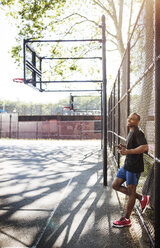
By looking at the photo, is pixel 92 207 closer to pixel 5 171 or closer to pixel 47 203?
pixel 47 203

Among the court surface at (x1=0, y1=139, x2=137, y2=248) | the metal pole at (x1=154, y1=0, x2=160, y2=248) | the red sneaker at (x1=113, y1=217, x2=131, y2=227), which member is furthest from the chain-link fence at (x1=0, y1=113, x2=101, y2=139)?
the metal pole at (x1=154, y1=0, x2=160, y2=248)

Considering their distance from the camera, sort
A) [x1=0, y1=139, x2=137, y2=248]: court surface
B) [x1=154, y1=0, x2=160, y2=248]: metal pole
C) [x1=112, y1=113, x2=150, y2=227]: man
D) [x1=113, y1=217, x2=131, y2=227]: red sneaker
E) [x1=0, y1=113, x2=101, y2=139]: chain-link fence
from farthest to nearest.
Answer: [x1=0, y1=113, x2=101, y2=139]: chain-link fence, [x1=113, y1=217, x2=131, y2=227]: red sneaker, [x1=112, y1=113, x2=150, y2=227]: man, [x1=0, y1=139, x2=137, y2=248]: court surface, [x1=154, y1=0, x2=160, y2=248]: metal pole

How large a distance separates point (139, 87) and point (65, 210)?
98.5 inches

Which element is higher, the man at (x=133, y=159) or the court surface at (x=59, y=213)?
the man at (x=133, y=159)

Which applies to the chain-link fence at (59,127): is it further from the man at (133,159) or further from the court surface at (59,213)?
the man at (133,159)

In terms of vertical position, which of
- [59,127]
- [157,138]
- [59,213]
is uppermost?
[157,138]

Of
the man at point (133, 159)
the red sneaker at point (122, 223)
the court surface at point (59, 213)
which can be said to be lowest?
the court surface at point (59, 213)

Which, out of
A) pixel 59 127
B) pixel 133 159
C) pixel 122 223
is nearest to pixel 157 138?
pixel 133 159

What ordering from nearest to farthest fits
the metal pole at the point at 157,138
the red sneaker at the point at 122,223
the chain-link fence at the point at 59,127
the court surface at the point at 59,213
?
the metal pole at the point at 157,138 < the court surface at the point at 59,213 < the red sneaker at the point at 122,223 < the chain-link fence at the point at 59,127

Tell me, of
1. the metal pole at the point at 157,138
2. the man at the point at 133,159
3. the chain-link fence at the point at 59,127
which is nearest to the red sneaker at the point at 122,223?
the man at the point at 133,159

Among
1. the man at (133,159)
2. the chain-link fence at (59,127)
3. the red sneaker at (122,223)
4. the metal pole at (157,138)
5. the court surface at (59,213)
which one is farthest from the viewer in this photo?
the chain-link fence at (59,127)

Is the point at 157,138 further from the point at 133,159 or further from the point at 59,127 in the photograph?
the point at 59,127

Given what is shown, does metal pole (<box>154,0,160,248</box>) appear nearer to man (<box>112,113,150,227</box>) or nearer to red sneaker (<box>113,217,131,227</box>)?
man (<box>112,113,150,227</box>)

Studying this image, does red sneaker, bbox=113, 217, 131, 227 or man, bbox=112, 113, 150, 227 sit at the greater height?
man, bbox=112, 113, 150, 227
